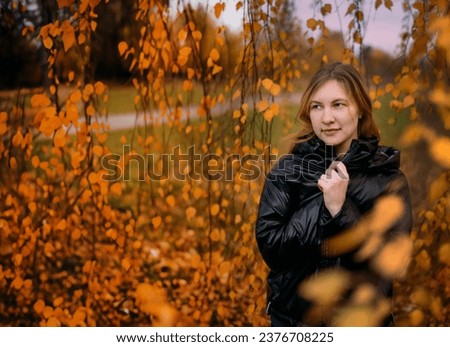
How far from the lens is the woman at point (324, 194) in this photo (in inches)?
84.5

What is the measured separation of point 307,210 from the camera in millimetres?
2199

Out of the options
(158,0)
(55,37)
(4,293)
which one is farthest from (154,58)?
(4,293)

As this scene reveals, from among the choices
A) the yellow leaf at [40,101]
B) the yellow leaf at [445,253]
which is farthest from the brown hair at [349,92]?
the yellow leaf at [40,101]

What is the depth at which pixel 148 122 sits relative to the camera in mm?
2738

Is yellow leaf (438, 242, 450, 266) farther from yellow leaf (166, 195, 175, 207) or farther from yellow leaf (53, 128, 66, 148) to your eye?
yellow leaf (53, 128, 66, 148)

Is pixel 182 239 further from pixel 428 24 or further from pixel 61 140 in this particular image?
pixel 428 24

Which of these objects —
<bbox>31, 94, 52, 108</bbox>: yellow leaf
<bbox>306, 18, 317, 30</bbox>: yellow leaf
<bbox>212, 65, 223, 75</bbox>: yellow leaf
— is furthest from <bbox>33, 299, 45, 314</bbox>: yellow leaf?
<bbox>306, 18, 317, 30</bbox>: yellow leaf

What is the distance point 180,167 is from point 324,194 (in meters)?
0.83

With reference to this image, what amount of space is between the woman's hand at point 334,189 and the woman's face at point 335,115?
0.16m

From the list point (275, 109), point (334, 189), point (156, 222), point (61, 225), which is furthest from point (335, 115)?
point (61, 225)

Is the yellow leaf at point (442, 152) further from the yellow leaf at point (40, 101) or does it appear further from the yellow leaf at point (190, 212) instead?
the yellow leaf at point (40, 101)

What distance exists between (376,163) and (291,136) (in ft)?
1.43

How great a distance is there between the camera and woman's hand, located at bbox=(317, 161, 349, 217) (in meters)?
2.12

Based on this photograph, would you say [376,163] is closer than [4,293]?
Yes
